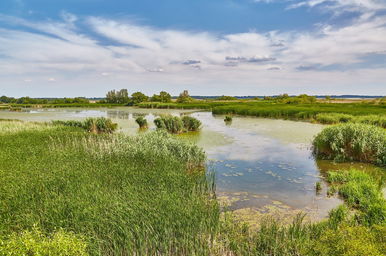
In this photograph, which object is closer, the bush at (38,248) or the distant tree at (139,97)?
the bush at (38,248)

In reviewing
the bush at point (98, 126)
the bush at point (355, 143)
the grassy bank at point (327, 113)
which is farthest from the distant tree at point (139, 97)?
the bush at point (355, 143)

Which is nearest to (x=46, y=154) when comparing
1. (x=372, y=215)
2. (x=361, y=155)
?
(x=372, y=215)

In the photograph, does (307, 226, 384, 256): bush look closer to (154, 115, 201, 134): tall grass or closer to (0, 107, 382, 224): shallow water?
(0, 107, 382, 224): shallow water

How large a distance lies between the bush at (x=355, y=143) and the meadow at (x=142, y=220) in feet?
13.1

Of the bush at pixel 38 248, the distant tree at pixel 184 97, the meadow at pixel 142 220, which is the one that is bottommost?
the meadow at pixel 142 220

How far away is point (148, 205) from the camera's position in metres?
6.31

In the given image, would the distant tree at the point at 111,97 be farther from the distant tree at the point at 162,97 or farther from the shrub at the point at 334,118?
the shrub at the point at 334,118

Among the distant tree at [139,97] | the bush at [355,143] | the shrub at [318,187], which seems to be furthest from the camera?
the distant tree at [139,97]

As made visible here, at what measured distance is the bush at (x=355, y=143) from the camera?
13.3 metres

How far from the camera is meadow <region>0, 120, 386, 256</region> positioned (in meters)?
4.62

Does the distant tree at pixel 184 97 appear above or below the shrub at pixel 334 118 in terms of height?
above

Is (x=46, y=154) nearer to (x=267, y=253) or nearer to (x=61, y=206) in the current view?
(x=61, y=206)

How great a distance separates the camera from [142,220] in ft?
18.6

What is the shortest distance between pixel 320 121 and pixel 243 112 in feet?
49.9
